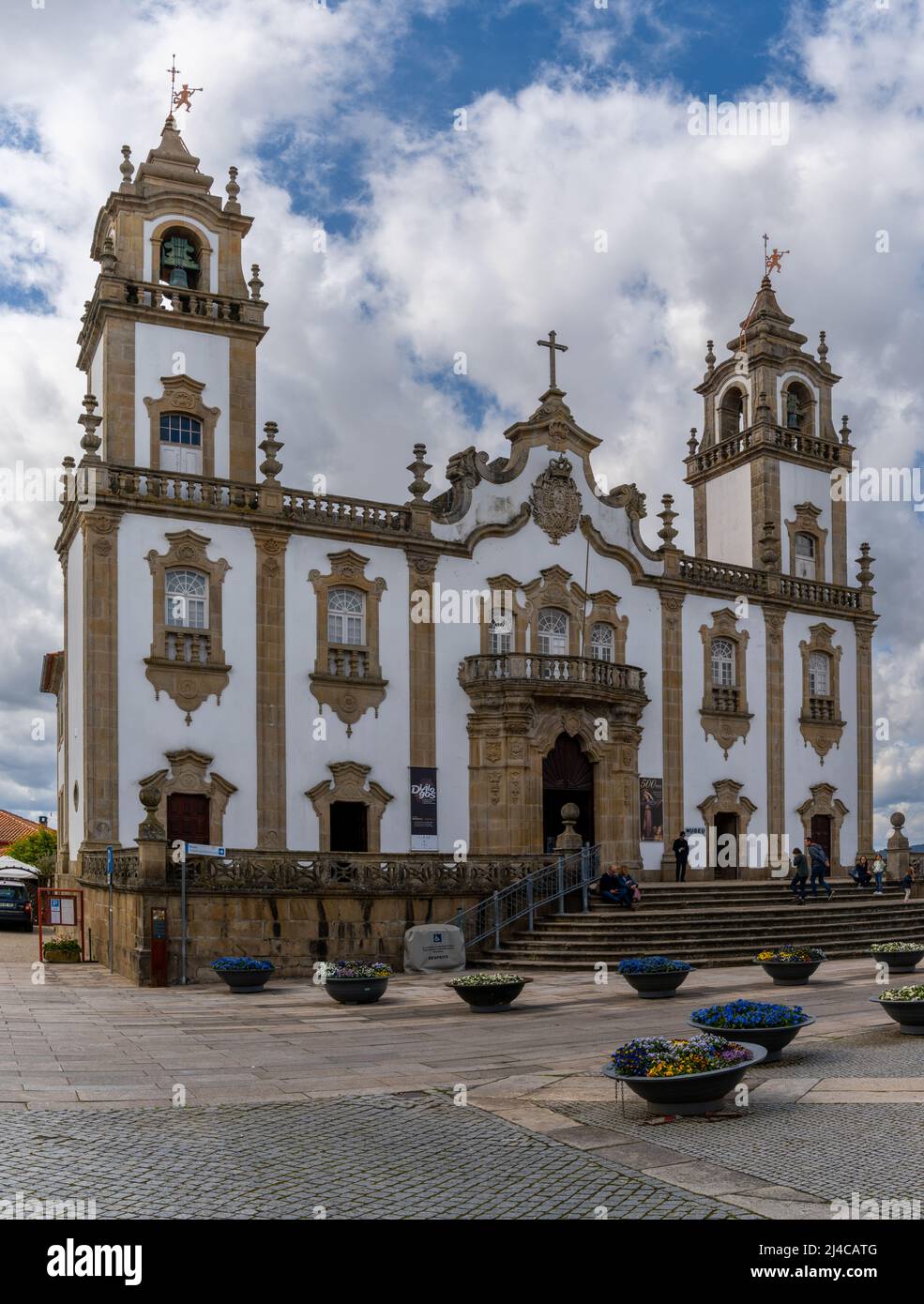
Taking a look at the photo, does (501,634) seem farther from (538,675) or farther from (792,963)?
(792,963)

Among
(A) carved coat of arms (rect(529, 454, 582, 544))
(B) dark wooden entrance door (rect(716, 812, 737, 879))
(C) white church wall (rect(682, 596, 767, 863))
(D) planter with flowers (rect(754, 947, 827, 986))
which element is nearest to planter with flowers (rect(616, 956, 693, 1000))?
(D) planter with flowers (rect(754, 947, 827, 986))

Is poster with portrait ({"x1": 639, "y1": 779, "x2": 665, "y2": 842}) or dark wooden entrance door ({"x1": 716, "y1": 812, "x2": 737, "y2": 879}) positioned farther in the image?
dark wooden entrance door ({"x1": 716, "y1": 812, "x2": 737, "y2": 879})

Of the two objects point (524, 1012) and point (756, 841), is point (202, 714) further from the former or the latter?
point (756, 841)

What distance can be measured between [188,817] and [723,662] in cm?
1776

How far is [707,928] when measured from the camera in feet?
90.3

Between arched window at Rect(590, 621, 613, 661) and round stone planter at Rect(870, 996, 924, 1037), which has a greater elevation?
arched window at Rect(590, 621, 613, 661)

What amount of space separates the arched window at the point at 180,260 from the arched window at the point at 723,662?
18.4 metres

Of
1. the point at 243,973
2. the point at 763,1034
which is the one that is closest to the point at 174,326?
the point at 243,973

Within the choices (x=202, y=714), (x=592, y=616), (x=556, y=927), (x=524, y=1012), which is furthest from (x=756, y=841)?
(x=524, y=1012)

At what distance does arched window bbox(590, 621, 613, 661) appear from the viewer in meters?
35.9

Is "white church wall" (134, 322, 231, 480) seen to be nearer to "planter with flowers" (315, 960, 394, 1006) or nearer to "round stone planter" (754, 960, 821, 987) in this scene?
"planter with flowers" (315, 960, 394, 1006)

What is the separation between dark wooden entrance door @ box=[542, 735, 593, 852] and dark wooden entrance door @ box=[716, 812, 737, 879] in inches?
221

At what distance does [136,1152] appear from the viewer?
968 centimetres
